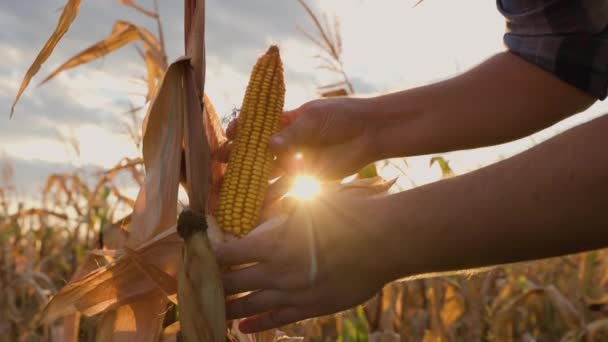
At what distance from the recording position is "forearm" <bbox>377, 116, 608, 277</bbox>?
1.57 meters

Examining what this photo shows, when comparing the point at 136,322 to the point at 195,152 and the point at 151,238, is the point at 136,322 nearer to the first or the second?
the point at 151,238

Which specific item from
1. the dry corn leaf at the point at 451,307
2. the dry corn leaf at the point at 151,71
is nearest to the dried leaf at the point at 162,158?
the dry corn leaf at the point at 151,71

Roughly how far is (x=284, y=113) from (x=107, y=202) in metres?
4.58

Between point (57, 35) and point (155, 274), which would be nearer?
point (155, 274)

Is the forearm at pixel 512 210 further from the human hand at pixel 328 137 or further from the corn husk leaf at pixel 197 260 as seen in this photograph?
the human hand at pixel 328 137

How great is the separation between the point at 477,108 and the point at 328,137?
61 centimetres

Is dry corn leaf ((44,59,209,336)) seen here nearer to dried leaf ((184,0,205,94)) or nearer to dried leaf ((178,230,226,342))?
dried leaf ((184,0,205,94))

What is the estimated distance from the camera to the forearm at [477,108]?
269 cm

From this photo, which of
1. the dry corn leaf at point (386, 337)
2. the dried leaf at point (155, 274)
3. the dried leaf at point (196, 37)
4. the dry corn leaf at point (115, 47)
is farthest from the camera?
the dry corn leaf at point (386, 337)

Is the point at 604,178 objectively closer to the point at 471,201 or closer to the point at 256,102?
the point at 471,201

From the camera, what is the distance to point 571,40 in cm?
258

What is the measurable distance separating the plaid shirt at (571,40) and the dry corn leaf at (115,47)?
207 cm

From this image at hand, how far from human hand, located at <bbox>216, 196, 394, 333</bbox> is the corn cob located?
0.38 m

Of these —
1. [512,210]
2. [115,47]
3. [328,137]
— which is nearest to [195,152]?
[328,137]
